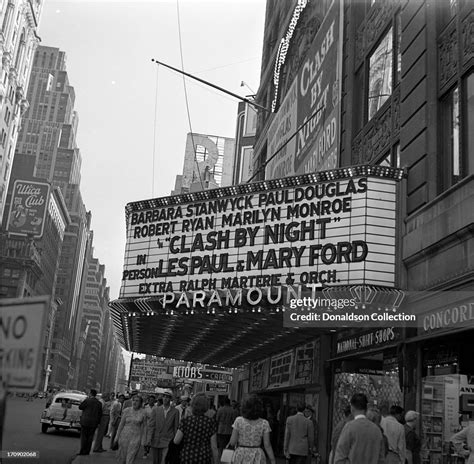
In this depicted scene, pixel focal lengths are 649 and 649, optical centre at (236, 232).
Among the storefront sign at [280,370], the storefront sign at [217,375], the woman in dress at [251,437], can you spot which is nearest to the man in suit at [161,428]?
the woman in dress at [251,437]

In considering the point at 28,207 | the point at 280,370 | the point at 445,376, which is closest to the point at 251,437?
the point at 445,376

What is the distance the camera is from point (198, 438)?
8344 millimetres

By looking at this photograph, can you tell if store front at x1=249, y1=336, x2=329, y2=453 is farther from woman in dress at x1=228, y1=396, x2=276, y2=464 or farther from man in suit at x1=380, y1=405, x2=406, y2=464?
woman in dress at x1=228, y1=396, x2=276, y2=464

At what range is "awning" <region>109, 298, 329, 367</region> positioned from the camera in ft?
54.0

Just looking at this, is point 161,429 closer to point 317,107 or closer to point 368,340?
point 368,340

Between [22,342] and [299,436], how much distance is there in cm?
1009

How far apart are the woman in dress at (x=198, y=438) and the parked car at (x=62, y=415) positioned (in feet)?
57.4

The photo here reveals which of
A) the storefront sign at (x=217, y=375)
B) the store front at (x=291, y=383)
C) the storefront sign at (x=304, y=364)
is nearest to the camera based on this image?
the store front at (x=291, y=383)

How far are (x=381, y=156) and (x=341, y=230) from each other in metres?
3.05

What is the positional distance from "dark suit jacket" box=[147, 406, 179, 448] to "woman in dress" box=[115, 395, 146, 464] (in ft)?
0.56

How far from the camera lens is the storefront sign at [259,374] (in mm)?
26158

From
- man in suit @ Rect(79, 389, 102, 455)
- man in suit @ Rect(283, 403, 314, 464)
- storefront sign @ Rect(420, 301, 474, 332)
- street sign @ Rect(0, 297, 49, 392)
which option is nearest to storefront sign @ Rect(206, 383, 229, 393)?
man in suit @ Rect(79, 389, 102, 455)

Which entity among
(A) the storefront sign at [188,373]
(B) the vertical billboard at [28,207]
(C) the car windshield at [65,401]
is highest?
(B) the vertical billboard at [28,207]

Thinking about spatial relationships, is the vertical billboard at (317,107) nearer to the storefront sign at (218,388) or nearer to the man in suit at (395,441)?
the man in suit at (395,441)
